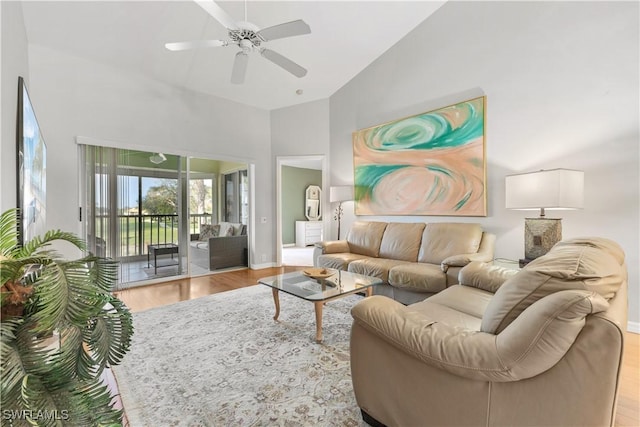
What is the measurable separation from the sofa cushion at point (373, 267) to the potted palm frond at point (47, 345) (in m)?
2.66

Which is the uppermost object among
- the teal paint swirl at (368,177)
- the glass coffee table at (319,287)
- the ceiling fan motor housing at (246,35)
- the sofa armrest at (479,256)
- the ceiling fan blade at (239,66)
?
the ceiling fan motor housing at (246,35)

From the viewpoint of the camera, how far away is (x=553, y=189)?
2.39 meters

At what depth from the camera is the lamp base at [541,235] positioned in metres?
2.58

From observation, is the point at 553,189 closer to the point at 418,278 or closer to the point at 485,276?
the point at 485,276

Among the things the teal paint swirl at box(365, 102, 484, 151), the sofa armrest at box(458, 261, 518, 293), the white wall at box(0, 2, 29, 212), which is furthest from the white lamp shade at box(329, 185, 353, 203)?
the white wall at box(0, 2, 29, 212)

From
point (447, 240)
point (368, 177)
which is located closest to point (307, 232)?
point (368, 177)

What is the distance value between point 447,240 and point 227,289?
296 cm

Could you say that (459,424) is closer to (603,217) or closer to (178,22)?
(603,217)

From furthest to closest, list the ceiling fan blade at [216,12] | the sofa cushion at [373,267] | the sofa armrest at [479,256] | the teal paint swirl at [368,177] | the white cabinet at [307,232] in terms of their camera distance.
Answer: the white cabinet at [307,232], the teal paint swirl at [368,177], the sofa cushion at [373,267], the sofa armrest at [479,256], the ceiling fan blade at [216,12]

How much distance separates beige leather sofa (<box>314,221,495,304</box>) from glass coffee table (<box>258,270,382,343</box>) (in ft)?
1.32

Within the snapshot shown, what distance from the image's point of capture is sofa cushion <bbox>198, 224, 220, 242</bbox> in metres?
4.82

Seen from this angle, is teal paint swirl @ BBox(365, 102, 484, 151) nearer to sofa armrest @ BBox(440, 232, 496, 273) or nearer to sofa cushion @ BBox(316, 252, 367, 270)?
sofa armrest @ BBox(440, 232, 496, 273)

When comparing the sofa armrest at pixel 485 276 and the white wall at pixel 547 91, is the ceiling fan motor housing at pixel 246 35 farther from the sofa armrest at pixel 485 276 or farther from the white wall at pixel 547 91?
the sofa armrest at pixel 485 276

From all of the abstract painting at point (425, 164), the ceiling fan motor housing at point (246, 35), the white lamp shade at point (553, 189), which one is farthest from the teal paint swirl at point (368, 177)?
the ceiling fan motor housing at point (246, 35)
